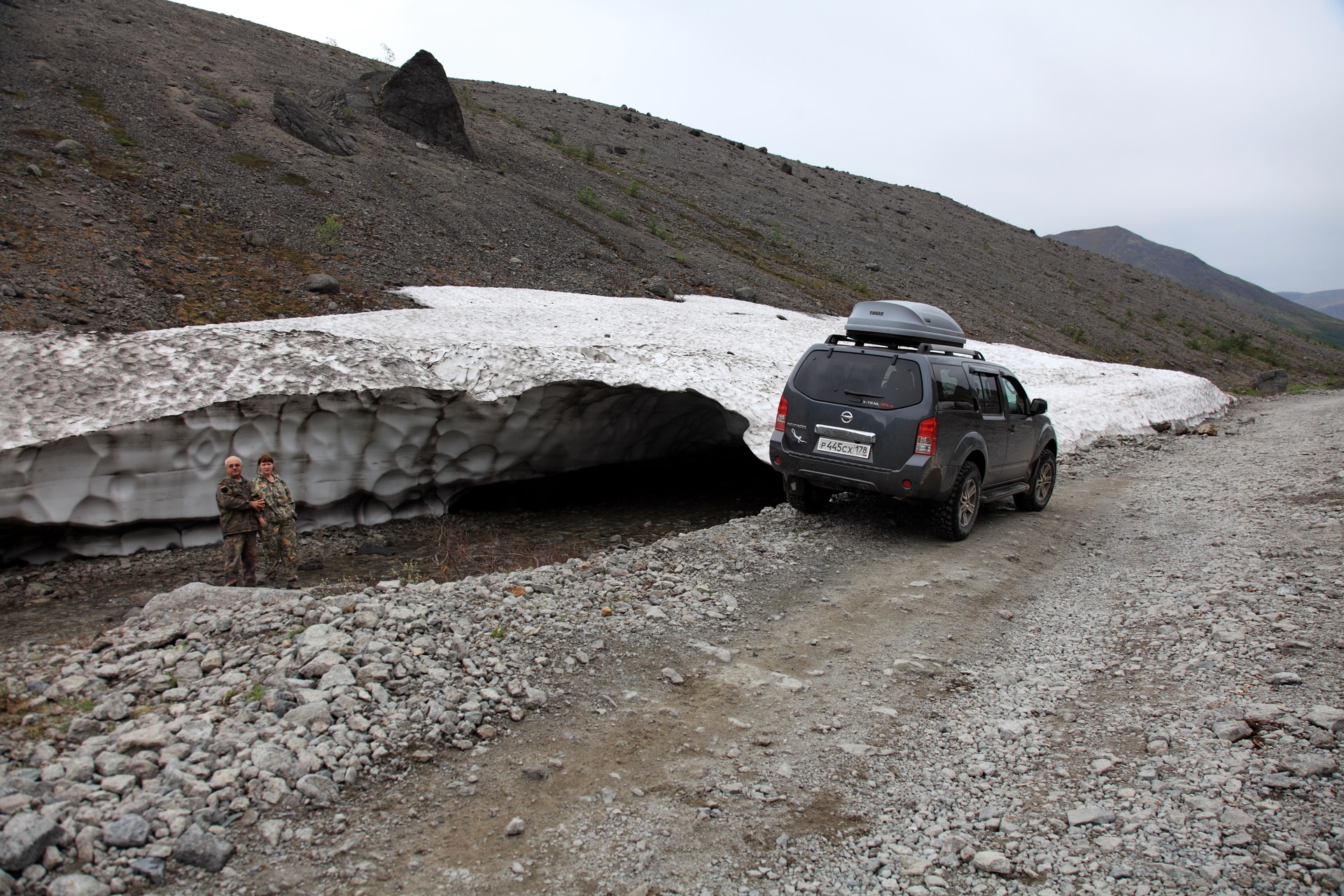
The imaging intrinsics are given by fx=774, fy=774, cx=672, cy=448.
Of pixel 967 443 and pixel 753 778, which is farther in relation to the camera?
pixel 967 443

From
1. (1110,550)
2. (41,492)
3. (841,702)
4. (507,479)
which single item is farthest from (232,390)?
(1110,550)

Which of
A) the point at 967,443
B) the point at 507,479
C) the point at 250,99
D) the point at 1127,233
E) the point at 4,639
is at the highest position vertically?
the point at 1127,233

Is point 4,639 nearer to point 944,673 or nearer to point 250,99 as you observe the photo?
point 944,673

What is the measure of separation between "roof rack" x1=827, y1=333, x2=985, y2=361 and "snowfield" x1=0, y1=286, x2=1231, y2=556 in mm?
1814

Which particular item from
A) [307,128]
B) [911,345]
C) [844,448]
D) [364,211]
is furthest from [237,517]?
[307,128]

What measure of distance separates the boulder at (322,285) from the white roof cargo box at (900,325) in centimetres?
922

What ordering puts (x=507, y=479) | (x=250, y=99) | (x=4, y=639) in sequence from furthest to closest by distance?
(x=250, y=99) → (x=507, y=479) → (x=4, y=639)

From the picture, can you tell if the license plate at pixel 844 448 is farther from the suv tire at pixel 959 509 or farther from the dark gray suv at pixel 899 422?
the suv tire at pixel 959 509

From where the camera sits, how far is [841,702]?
4.61m

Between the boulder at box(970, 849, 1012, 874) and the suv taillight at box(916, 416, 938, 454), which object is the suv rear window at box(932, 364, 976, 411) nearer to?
the suv taillight at box(916, 416, 938, 454)

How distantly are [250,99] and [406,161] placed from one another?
4156 millimetres

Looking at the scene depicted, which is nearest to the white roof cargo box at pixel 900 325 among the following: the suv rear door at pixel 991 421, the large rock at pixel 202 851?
the suv rear door at pixel 991 421

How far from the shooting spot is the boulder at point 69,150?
14.8 m

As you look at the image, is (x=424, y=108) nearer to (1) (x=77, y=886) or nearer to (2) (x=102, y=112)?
(2) (x=102, y=112)
